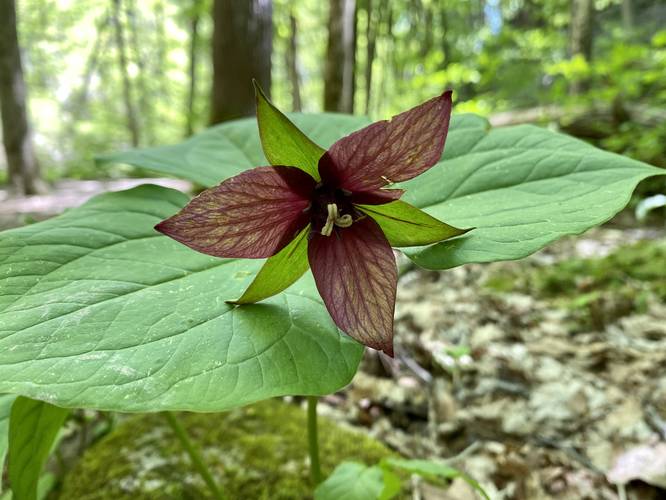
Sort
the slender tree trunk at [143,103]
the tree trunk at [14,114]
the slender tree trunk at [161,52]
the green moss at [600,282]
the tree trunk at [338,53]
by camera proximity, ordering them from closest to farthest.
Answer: the green moss at [600,282]
the tree trunk at [338,53]
the tree trunk at [14,114]
the slender tree trunk at [161,52]
the slender tree trunk at [143,103]

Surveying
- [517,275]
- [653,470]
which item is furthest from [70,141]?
[653,470]

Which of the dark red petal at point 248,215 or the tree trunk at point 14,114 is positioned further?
the tree trunk at point 14,114

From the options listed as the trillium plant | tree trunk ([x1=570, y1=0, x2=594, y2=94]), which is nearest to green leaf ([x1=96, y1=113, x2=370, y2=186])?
the trillium plant

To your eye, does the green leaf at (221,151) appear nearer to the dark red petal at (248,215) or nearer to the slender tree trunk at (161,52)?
the dark red petal at (248,215)

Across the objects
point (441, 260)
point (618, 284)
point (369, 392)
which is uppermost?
point (441, 260)

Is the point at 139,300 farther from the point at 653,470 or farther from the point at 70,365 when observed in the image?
the point at 653,470

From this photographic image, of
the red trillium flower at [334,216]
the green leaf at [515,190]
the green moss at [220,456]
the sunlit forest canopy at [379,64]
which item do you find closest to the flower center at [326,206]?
Result: the red trillium flower at [334,216]

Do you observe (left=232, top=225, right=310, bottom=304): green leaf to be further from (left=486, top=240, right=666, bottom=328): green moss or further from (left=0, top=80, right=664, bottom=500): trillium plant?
(left=486, top=240, right=666, bottom=328): green moss
